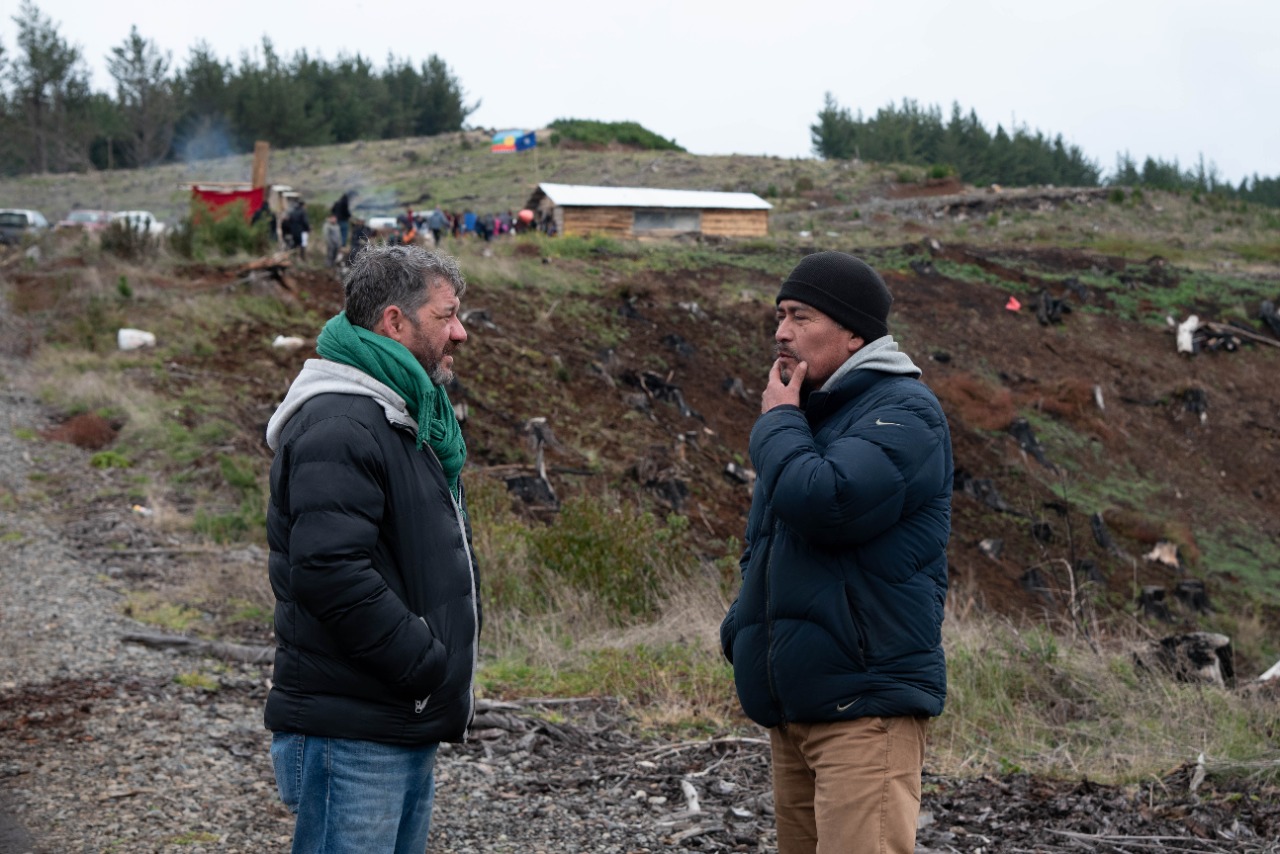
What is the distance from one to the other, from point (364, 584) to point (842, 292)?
1.26 metres

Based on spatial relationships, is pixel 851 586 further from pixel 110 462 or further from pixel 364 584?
pixel 110 462

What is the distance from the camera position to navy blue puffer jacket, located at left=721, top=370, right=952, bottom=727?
8.06 feet

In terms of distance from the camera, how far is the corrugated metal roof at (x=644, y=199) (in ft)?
105

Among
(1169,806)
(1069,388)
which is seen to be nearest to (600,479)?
(1169,806)

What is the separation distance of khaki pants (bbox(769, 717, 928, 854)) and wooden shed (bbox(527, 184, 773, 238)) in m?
29.3

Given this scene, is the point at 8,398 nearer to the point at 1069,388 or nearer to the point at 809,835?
the point at 809,835

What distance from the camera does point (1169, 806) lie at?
4281 mm

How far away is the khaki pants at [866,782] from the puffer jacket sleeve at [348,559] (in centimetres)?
87

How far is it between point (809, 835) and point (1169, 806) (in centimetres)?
220

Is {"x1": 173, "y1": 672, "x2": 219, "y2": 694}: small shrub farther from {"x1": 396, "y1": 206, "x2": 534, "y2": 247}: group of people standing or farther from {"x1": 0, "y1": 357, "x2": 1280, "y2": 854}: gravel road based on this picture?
{"x1": 396, "y1": 206, "x2": 534, "y2": 247}: group of people standing

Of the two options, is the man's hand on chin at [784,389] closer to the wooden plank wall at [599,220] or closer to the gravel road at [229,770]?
the gravel road at [229,770]

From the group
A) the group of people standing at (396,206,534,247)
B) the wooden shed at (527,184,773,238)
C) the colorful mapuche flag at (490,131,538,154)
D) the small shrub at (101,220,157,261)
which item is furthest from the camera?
the colorful mapuche flag at (490,131,538,154)

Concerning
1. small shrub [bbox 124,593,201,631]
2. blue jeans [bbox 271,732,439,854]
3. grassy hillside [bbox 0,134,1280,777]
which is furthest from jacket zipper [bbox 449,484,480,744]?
small shrub [bbox 124,593,201,631]

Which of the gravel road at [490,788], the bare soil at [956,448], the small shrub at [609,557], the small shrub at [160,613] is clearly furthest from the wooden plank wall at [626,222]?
the gravel road at [490,788]
